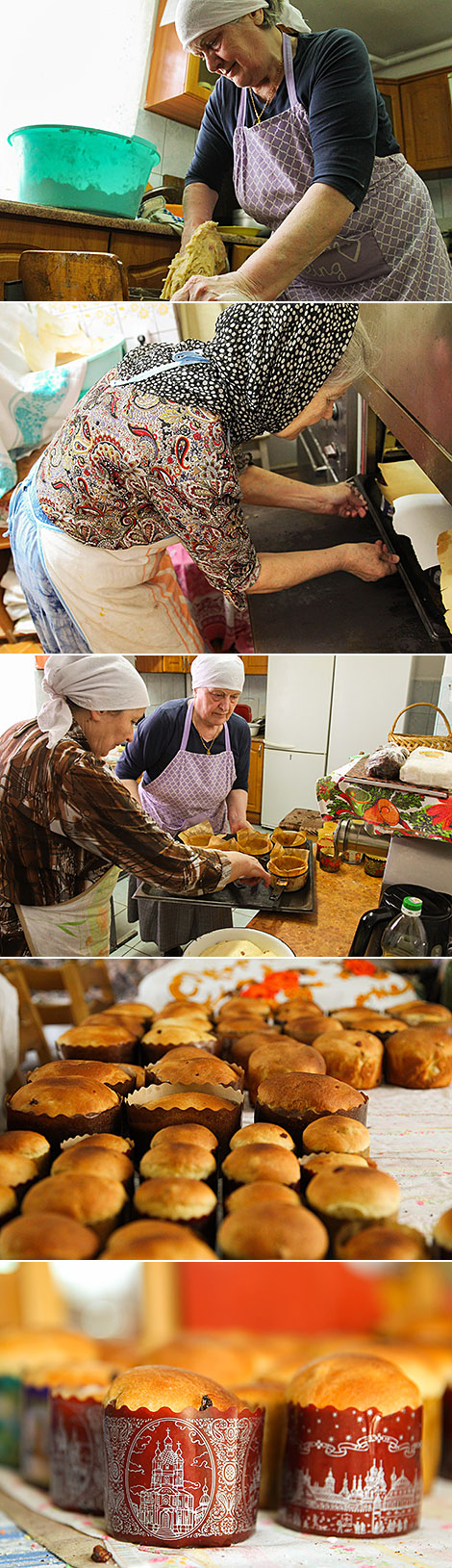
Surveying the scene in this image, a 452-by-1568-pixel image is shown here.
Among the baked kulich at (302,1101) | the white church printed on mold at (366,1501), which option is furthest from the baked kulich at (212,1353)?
the baked kulich at (302,1101)

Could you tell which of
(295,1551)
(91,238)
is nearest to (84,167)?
(91,238)

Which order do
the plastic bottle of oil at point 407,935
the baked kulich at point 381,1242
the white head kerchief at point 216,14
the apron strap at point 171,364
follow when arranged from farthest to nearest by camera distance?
the plastic bottle of oil at point 407,935, the baked kulich at point 381,1242, the apron strap at point 171,364, the white head kerchief at point 216,14

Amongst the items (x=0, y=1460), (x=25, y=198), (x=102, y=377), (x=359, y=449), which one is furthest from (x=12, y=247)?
(x=0, y=1460)

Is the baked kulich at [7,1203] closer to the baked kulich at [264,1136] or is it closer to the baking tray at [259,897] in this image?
the baked kulich at [264,1136]

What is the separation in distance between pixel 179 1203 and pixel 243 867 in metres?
0.40

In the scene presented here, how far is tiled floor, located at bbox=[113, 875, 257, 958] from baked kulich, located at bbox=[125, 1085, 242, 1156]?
190mm

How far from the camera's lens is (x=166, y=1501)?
110 centimetres

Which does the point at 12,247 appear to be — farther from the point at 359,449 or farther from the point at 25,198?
the point at 359,449

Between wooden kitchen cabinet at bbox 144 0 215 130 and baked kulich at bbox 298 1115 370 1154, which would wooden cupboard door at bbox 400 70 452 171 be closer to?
wooden kitchen cabinet at bbox 144 0 215 130

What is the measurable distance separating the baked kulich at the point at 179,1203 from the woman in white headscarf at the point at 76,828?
0.31 m

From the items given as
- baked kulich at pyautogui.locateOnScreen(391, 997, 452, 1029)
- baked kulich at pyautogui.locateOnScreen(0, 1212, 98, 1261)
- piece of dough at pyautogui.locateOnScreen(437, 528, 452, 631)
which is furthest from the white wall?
baked kulich at pyautogui.locateOnScreen(391, 997, 452, 1029)

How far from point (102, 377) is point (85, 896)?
0.62 m

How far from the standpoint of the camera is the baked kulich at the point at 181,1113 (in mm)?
1360

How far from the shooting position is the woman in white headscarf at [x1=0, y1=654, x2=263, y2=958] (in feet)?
4.07
